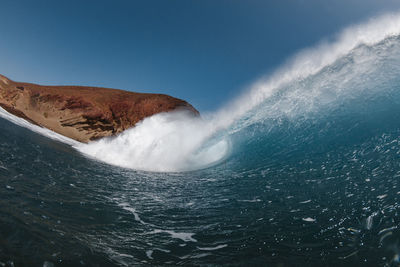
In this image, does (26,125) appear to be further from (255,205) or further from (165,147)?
(255,205)

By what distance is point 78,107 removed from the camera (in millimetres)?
29031


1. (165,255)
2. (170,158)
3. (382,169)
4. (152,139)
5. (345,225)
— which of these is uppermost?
(152,139)

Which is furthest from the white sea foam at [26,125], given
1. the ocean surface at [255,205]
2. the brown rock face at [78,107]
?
the ocean surface at [255,205]

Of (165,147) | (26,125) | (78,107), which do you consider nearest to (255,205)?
(165,147)

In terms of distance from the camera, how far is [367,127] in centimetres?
1090

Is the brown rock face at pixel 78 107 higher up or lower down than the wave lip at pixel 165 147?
higher up

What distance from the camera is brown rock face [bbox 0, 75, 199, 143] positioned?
25781mm

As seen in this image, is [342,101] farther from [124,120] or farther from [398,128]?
[124,120]

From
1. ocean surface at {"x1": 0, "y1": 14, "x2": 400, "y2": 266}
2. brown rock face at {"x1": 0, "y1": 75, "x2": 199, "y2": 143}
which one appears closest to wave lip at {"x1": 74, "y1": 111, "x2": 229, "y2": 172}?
ocean surface at {"x1": 0, "y1": 14, "x2": 400, "y2": 266}

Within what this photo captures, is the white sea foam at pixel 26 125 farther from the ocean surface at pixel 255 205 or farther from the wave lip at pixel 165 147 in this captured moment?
the ocean surface at pixel 255 205

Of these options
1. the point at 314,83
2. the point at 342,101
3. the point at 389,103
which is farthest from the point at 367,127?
the point at 314,83

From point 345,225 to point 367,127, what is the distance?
8.28m

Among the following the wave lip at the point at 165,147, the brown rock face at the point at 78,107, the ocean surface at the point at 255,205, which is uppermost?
the brown rock face at the point at 78,107

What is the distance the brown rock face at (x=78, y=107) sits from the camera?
25.8 m
